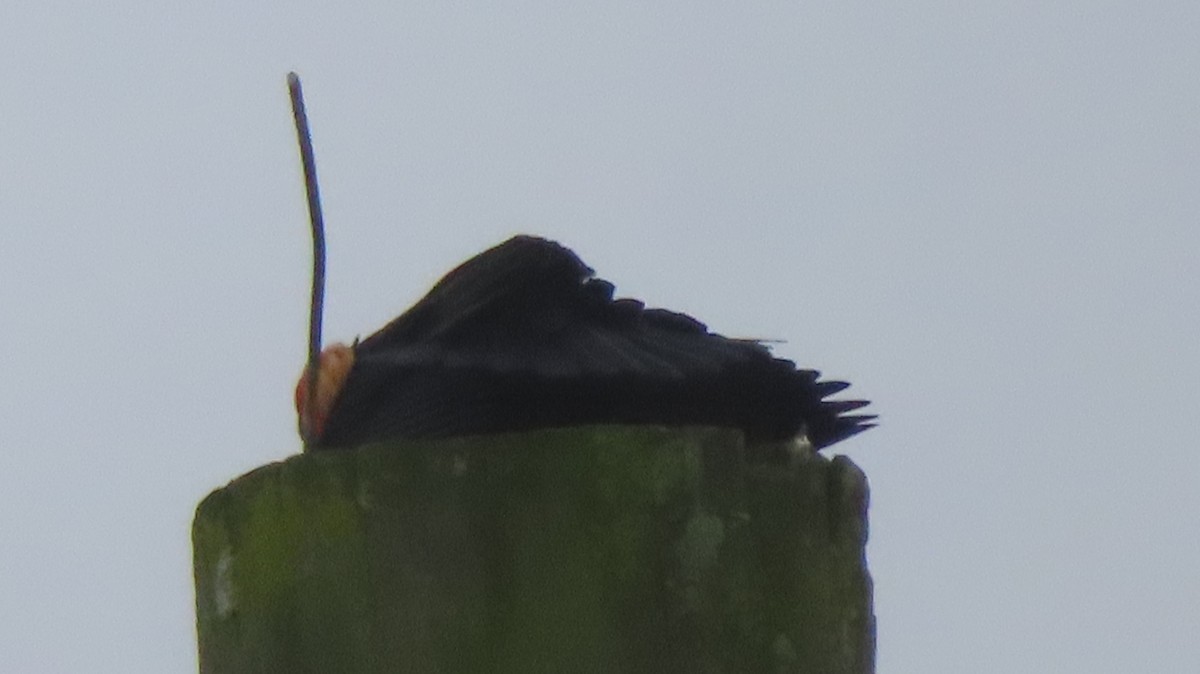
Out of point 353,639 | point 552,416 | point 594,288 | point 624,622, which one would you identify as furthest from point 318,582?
point 594,288

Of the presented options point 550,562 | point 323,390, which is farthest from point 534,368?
point 550,562

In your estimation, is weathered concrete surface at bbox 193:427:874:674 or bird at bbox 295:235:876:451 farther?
bird at bbox 295:235:876:451

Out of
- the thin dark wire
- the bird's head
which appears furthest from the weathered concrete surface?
the bird's head

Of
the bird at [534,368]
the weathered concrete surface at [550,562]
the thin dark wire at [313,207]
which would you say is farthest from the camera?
the bird at [534,368]

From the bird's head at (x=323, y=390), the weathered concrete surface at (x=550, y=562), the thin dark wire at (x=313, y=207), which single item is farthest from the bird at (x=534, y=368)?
the weathered concrete surface at (x=550, y=562)

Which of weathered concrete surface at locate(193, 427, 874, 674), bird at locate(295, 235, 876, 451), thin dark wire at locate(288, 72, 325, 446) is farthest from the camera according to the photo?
bird at locate(295, 235, 876, 451)

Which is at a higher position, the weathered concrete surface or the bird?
the bird

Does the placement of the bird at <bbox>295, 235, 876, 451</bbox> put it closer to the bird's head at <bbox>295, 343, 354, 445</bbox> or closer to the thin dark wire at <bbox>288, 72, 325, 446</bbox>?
the bird's head at <bbox>295, 343, 354, 445</bbox>

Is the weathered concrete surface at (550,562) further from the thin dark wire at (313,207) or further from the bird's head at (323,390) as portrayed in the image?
the bird's head at (323,390)
